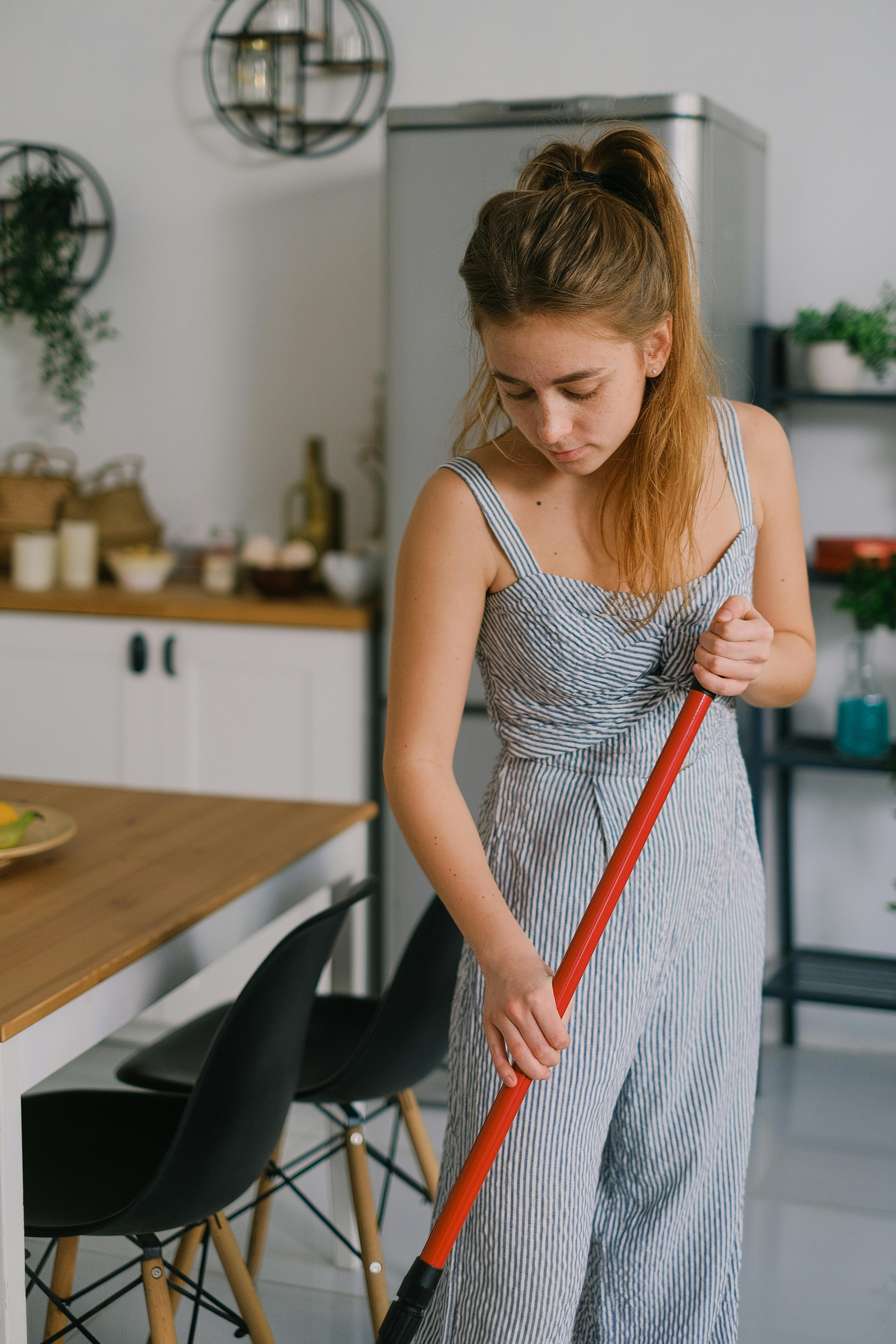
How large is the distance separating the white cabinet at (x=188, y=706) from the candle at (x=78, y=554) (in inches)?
8.3

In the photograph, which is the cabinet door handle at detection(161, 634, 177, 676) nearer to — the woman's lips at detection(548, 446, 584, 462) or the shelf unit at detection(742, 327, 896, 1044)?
the shelf unit at detection(742, 327, 896, 1044)

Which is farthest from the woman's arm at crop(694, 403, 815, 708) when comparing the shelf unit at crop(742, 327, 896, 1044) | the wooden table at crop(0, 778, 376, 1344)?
the shelf unit at crop(742, 327, 896, 1044)

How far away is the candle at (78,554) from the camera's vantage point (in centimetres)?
339

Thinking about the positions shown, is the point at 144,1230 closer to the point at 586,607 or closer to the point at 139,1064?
the point at 139,1064

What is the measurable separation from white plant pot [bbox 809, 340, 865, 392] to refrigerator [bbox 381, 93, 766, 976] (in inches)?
5.8

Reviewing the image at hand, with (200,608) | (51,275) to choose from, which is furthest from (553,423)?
(51,275)

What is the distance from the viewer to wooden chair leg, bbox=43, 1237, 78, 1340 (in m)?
1.79

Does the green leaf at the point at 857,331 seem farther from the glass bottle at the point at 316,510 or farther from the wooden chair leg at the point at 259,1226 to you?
the wooden chair leg at the point at 259,1226

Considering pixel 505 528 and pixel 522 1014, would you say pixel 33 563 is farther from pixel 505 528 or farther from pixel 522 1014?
pixel 522 1014

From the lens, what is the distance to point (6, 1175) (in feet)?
4.36

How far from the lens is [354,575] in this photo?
3107mm

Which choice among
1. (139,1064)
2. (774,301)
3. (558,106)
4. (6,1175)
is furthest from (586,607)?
(774,301)

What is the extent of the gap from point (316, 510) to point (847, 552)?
128 centimetres

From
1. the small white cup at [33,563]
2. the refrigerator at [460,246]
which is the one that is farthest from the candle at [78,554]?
the refrigerator at [460,246]
